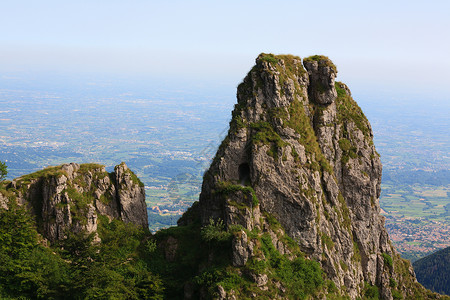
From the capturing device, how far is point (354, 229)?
183ft

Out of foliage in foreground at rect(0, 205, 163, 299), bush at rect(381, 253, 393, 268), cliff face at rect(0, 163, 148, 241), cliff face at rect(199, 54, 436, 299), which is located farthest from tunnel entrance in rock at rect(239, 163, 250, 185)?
bush at rect(381, 253, 393, 268)

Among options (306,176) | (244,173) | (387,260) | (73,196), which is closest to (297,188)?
(306,176)

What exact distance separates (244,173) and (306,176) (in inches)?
277

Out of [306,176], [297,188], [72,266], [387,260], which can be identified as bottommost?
[387,260]

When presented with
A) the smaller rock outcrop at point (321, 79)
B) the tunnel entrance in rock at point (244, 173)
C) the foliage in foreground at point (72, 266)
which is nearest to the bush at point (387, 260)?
the smaller rock outcrop at point (321, 79)

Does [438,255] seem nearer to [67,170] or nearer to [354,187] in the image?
[354,187]

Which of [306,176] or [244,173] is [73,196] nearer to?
[244,173]

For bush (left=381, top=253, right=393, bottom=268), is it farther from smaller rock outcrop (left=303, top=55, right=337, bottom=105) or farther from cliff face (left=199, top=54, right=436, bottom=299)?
A: smaller rock outcrop (left=303, top=55, right=337, bottom=105)

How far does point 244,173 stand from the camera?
165 feet

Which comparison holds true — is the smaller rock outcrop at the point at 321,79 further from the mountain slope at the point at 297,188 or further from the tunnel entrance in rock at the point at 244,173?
the tunnel entrance in rock at the point at 244,173

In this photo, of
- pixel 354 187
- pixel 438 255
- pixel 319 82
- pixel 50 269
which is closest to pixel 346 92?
pixel 319 82

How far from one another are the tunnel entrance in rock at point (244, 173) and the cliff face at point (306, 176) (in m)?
0.12

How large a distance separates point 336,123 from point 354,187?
336 inches

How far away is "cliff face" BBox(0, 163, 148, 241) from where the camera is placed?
153ft
